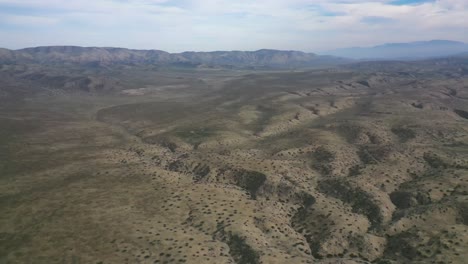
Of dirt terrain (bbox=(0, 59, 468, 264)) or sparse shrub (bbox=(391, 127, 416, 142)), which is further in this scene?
sparse shrub (bbox=(391, 127, 416, 142))

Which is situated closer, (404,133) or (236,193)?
(236,193)

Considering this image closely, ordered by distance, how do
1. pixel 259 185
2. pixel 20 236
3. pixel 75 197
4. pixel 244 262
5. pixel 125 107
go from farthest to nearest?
pixel 125 107 → pixel 259 185 → pixel 75 197 → pixel 20 236 → pixel 244 262

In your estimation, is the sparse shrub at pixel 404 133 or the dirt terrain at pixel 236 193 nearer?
the dirt terrain at pixel 236 193

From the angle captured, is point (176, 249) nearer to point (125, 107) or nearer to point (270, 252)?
point (270, 252)

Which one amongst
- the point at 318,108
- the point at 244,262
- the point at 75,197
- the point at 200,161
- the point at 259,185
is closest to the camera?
the point at 244,262

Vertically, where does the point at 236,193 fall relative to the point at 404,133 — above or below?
below

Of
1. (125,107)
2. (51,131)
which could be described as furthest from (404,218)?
(125,107)

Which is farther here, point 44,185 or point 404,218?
point 44,185
